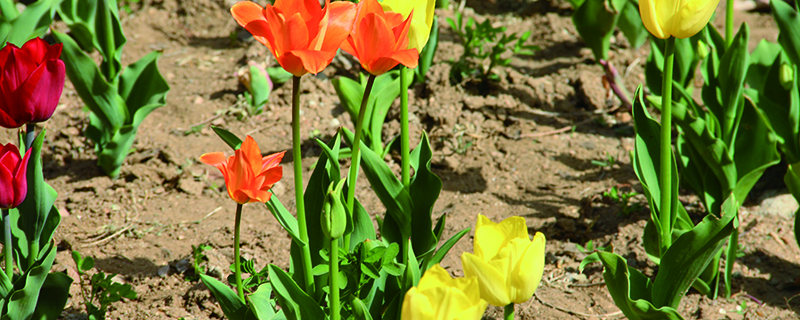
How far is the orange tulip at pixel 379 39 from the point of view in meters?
1.02

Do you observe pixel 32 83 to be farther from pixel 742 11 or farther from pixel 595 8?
pixel 742 11

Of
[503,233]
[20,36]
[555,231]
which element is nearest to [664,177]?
[503,233]

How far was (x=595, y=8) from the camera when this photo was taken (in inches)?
116

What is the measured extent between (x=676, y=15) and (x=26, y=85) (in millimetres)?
1327

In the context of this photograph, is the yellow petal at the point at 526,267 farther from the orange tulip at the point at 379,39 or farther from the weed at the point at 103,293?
the weed at the point at 103,293

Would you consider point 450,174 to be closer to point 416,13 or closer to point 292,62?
point 416,13

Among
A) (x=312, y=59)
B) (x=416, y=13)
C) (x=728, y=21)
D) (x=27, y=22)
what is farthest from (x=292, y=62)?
(x=27, y=22)

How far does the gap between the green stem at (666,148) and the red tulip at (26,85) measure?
130 cm

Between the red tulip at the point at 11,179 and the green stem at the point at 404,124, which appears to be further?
the green stem at the point at 404,124

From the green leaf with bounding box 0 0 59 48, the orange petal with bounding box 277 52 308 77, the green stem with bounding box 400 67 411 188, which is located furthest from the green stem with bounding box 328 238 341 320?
the green leaf with bounding box 0 0 59 48

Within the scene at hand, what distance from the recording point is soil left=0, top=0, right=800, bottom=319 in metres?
2.05

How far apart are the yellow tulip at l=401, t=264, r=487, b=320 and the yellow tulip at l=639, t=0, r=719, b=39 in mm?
708

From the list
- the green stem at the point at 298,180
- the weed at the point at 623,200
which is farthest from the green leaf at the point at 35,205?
the weed at the point at 623,200

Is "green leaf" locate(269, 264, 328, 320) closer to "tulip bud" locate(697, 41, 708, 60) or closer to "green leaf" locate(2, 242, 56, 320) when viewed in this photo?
"green leaf" locate(2, 242, 56, 320)
